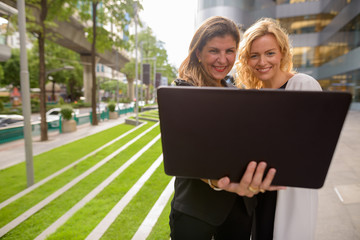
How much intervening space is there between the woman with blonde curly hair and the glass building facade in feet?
49.2

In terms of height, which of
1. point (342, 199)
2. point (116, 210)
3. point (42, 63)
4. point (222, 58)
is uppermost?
point (42, 63)

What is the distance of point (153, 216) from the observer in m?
3.70

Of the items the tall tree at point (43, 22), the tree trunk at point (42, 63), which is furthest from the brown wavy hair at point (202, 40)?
the tree trunk at point (42, 63)

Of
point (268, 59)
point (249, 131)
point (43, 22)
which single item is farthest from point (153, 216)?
point (43, 22)

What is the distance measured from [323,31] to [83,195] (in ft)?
83.3

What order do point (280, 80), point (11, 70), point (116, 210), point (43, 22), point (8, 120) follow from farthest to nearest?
point (11, 70) < point (8, 120) < point (43, 22) < point (116, 210) < point (280, 80)

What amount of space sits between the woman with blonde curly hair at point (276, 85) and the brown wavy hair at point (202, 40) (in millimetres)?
379

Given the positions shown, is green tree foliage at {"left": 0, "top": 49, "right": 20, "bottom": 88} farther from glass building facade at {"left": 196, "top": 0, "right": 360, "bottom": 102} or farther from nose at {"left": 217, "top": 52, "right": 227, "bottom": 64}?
Answer: nose at {"left": 217, "top": 52, "right": 227, "bottom": 64}

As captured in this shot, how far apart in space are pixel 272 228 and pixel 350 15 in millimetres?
23215

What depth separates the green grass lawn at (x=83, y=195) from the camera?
11.5 ft

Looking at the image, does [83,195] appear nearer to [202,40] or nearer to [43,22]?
[202,40]

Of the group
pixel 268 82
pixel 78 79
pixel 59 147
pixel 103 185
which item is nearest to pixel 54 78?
pixel 78 79

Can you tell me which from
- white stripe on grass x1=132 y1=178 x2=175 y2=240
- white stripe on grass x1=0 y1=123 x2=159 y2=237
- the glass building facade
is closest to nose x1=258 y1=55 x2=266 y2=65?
white stripe on grass x1=132 y1=178 x2=175 y2=240

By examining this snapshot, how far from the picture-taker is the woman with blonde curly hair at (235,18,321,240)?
147 cm
